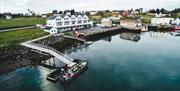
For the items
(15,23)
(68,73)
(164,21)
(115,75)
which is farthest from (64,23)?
(164,21)

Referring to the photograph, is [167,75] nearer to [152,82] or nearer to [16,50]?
[152,82]

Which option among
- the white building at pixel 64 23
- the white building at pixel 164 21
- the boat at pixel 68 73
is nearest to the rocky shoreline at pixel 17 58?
the boat at pixel 68 73

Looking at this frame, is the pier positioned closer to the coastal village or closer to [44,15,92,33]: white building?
the coastal village

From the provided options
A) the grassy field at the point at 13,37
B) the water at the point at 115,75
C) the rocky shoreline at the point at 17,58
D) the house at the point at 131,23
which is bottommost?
the water at the point at 115,75

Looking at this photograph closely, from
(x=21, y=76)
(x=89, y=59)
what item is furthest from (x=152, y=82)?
(x=21, y=76)

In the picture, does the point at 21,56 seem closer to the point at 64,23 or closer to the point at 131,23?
the point at 64,23

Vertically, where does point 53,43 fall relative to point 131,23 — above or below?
below

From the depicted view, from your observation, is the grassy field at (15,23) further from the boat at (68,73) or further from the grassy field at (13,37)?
the boat at (68,73)
